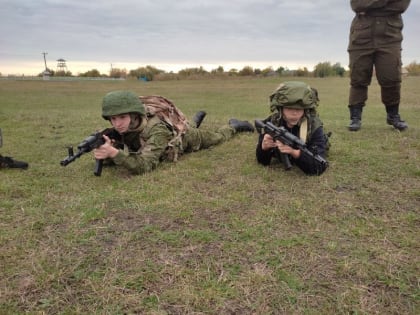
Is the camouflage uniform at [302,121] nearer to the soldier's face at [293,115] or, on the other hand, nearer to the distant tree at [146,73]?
the soldier's face at [293,115]

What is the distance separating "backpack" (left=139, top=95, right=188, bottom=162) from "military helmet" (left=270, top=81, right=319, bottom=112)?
4.64 feet

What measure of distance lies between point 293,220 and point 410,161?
241cm

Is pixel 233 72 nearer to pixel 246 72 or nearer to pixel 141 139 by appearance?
pixel 246 72

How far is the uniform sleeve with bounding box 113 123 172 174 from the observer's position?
4.59 m

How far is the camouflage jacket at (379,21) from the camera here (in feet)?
20.8

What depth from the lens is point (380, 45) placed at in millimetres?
6492

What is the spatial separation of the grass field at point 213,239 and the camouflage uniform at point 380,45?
178cm

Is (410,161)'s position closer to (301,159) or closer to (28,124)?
(301,159)

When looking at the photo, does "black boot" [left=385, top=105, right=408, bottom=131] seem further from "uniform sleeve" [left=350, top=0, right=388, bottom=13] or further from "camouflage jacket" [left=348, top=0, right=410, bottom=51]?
"uniform sleeve" [left=350, top=0, right=388, bottom=13]

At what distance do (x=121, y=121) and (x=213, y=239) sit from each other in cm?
225

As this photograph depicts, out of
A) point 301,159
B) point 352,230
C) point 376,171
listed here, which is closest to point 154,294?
point 352,230

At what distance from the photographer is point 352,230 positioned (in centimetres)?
323

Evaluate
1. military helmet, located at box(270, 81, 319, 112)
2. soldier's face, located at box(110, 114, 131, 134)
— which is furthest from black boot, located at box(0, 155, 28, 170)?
military helmet, located at box(270, 81, 319, 112)

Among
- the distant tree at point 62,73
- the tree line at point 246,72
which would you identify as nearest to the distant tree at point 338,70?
the tree line at point 246,72
